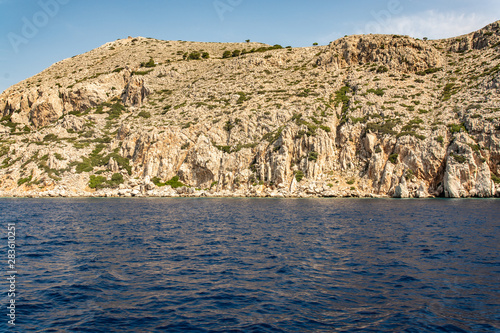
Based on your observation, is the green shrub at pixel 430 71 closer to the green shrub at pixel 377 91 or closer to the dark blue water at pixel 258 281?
the green shrub at pixel 377 91

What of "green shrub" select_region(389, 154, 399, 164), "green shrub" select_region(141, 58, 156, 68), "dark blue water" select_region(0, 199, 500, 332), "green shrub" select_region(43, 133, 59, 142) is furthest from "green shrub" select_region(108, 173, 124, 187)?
"green shrub" select_region(141, 58, 156, 68)

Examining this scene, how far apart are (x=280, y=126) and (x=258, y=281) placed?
7751 centimetres

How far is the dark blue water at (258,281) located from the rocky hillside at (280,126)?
5032 cm

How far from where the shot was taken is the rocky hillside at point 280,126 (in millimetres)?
73062

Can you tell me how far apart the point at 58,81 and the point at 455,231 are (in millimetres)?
150785

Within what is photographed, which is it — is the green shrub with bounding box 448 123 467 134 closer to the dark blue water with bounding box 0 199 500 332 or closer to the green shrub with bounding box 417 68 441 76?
the green shrub with bounding box 417 68 441 76

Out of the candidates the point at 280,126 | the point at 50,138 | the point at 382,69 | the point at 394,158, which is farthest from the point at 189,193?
the point at 382,69

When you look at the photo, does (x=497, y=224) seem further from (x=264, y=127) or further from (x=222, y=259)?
(x=264, y=127)

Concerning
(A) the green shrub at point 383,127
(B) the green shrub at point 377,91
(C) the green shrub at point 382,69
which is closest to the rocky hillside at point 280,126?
(C) the green shrub at point 382,69

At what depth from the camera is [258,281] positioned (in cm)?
1444

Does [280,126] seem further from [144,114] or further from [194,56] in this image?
[194,56]

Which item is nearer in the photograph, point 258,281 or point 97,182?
point 258,281

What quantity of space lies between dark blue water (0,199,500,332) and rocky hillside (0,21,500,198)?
1981 inches

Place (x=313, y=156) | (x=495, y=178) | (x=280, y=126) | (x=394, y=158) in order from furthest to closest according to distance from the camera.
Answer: (x=280, y=126)
(x=313, y=156)
(x=394, y=158)
(x=495, y=178)
